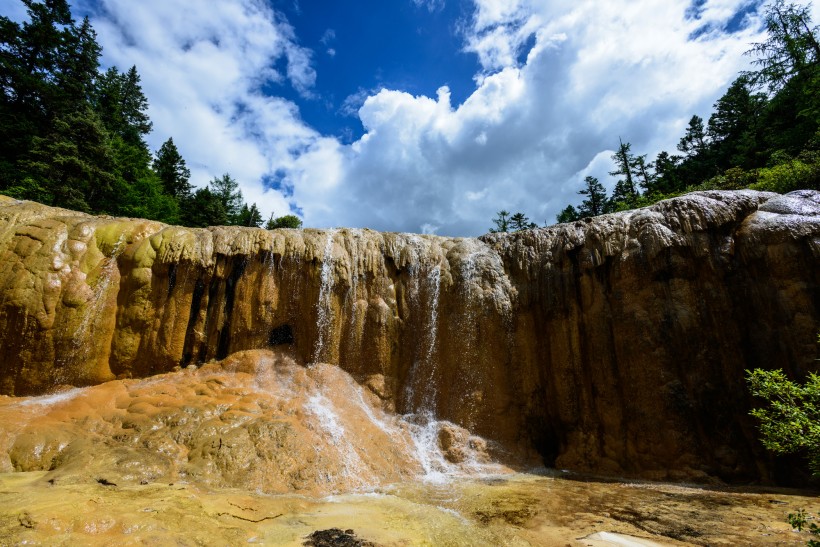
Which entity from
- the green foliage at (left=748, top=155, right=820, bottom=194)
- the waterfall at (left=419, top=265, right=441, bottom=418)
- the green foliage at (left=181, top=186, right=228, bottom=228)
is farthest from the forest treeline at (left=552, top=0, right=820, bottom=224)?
the green foliage at (left=181, top=186, right=228, bottom=228)

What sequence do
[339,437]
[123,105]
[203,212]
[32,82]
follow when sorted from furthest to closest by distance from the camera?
[123,105], [203,212], [32,82], [339,437]

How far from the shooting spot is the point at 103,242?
499 inches

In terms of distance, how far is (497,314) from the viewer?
14.0 meters

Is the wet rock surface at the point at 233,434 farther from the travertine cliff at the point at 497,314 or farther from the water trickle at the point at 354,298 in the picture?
the water trickle at the point at 354,298

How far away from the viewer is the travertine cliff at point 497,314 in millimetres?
10938

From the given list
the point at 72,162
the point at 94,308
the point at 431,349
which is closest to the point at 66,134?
the point at 72,162

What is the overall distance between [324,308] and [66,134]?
863 inches

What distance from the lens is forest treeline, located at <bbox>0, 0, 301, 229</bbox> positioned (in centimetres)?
2158

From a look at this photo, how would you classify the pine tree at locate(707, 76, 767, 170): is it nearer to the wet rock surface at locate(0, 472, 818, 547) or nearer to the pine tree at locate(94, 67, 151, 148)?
the wet rock surface at locate(0, 472, 818, 547)

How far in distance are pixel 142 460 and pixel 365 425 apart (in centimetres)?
558

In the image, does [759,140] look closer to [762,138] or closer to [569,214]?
[762,138]

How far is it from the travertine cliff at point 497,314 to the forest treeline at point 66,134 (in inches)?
465

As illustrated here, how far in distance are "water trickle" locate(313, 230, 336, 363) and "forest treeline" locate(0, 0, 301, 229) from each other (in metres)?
17.6

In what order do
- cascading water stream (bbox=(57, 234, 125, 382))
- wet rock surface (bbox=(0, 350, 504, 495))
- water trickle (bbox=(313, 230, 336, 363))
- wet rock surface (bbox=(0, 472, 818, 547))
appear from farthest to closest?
water trickle (bbox=(313, 230, 336, 363))
cascading water stream (bbox=(57, 234, 125, 382))
wet rock surface (bbox=(0, 350, 504, 495))
wet rock surface (bbox=(0, 472, 818, 547))
